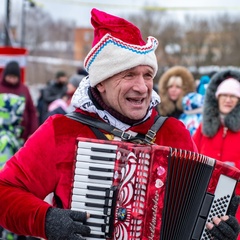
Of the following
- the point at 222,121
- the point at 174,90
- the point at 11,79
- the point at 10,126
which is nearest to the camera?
the point at 222,121

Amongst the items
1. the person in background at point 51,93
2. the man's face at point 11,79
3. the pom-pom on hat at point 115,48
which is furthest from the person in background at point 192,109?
the person in background at point 51,93

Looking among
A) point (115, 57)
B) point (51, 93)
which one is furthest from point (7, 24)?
point (115, 57)

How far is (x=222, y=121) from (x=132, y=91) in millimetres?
2844

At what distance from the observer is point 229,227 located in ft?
9.46

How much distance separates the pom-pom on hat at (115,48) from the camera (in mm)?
2988

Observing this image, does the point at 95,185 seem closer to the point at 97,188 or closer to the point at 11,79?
the point at 97,188

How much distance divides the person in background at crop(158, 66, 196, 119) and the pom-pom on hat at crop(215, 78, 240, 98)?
6.02 feet

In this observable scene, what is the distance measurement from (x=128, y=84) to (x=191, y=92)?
5.07m

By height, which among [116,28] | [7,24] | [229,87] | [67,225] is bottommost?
[67,225]

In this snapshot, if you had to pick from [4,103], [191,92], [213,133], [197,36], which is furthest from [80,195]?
[197,36]

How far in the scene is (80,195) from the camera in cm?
280

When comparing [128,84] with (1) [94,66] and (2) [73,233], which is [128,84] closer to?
(1) [94,66]

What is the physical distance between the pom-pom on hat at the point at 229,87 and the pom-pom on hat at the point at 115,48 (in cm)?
272

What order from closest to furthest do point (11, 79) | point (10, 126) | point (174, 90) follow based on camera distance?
point (10, 126), point (174, 90), point (11, 79)
